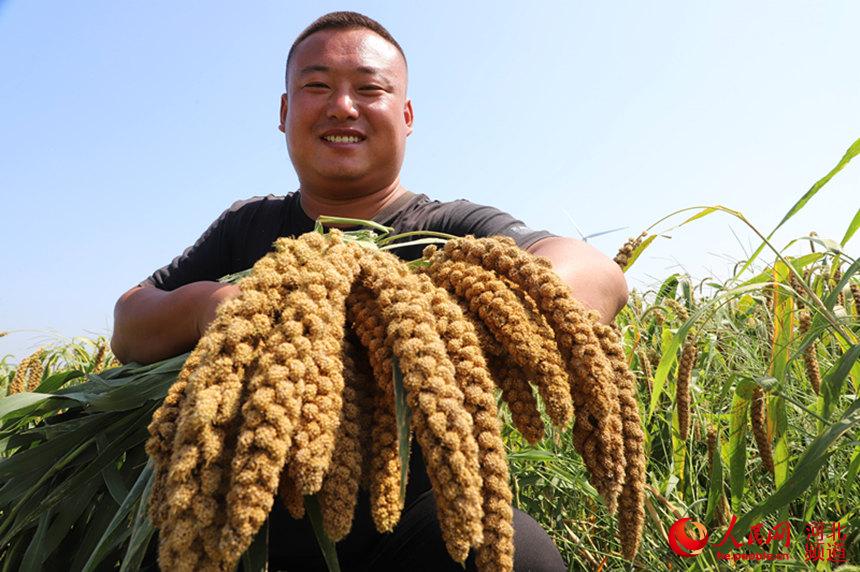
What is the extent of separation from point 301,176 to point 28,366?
1.51m

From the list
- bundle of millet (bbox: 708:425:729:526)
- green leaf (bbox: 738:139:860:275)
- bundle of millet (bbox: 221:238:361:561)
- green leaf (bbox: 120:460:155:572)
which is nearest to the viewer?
bundle of millet (bbox: 221:238:361:561)

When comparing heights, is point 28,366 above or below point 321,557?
below

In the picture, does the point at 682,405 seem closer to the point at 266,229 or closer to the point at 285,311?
the point at 266,229

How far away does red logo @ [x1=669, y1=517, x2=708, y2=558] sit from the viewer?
164 centimetres

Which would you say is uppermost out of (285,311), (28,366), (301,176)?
(285,311)

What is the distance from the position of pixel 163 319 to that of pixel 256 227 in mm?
691

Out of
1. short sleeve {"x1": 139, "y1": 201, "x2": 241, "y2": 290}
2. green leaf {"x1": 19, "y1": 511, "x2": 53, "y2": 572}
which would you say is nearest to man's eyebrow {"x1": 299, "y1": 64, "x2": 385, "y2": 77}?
short sleeve {"x1": 139, "y1": 201, "x2": 241, "y2": 290}

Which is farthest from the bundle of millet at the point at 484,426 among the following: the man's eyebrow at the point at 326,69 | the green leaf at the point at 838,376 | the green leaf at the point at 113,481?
the man's eyebrow at the point at 326,69

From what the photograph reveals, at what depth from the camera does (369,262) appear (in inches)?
30.3

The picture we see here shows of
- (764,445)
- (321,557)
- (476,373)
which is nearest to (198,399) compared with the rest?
(476,373)

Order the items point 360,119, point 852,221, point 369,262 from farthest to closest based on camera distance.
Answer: point 360,119
point 852,221
point 369,262

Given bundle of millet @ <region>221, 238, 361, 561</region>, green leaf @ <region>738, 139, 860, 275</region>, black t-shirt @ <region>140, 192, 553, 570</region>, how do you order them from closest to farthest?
bundle of millet @ <region>221, 238, 361, 561</region> < black t-shirt @ <region>140, 192, 553, 570</region> < green leaf @ <region>738, 139, 860, 275</region>

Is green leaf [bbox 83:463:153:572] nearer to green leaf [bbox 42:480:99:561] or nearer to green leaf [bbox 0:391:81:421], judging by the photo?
green leaf [bbox 42:480:99:561]

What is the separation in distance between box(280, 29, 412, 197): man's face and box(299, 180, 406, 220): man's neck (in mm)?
53
